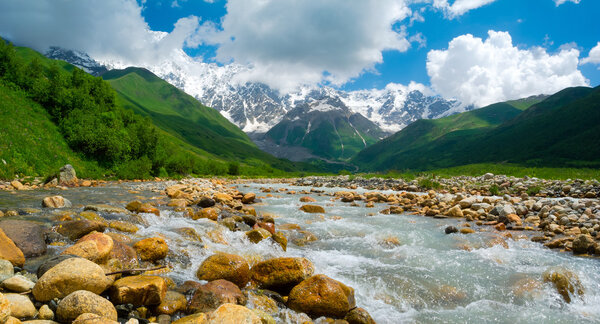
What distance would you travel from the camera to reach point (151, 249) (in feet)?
24.8

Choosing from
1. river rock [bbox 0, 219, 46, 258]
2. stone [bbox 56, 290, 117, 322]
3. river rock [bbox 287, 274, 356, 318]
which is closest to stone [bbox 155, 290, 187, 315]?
stone [bbox 56, 290, 117, 322]

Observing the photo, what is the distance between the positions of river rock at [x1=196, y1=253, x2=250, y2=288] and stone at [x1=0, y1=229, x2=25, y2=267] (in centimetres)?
357

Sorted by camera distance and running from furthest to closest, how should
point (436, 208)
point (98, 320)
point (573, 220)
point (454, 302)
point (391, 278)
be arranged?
point (436, 208) → point (573, 220) → point (391, 278) → point (454, 302) → point (98, 320)

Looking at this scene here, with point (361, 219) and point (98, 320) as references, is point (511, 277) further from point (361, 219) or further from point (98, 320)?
point (98, 320)

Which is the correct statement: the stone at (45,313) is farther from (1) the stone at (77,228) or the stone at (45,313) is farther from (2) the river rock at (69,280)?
(1) the stone at (77,228)

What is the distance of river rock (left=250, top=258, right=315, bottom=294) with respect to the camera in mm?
7309

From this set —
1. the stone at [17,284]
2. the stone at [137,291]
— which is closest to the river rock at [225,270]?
the stone at [137,291]

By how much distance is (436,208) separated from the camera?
20250 mm

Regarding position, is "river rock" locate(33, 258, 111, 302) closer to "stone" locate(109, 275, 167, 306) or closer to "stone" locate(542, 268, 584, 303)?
"stone" locate(109, 275, 167, 306)

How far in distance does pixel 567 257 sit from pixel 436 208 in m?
10.2

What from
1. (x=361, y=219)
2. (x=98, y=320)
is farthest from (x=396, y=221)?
(x=98, y=320)

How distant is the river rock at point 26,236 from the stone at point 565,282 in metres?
13.5

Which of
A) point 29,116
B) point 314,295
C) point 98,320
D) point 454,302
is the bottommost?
point 454,302

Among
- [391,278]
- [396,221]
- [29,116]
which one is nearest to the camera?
[391,278]
